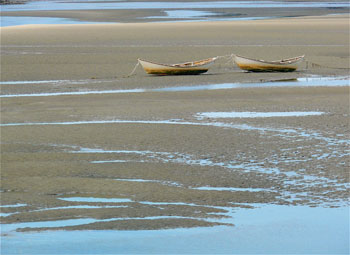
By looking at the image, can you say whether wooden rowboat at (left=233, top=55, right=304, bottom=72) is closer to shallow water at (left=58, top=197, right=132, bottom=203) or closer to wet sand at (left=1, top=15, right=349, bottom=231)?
wet sand at (left=1, top=15, right=349, bottom=231)

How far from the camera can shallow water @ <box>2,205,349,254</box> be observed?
27.7 ft

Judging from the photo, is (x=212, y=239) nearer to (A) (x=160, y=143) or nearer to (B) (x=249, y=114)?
(A) (x=160, y=143)

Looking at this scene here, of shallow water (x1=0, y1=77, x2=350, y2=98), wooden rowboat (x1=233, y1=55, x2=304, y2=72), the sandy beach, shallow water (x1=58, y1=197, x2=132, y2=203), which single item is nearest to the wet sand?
the sandy beach

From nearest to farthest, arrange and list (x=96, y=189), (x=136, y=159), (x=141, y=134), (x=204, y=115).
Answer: (x=96, y=189) → (x=136, y=159) → (x=141, y=134) → (x=204, y=115)

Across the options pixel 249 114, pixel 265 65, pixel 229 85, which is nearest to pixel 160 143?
pixel 249 114

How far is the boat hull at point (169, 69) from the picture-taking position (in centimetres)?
2448

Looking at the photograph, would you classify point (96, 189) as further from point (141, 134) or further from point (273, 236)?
point (141, 134)

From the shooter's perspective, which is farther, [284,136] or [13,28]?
[13,28]

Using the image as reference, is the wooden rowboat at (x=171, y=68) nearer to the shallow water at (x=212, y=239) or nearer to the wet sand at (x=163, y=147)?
the wet sand at (x=163, y=147)

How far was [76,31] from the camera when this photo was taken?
140 feet

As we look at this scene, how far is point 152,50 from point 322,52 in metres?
7.15

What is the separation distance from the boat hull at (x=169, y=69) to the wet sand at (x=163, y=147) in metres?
0.34

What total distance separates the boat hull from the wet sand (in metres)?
0.34

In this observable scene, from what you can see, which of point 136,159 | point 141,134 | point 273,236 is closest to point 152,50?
point 141,134
